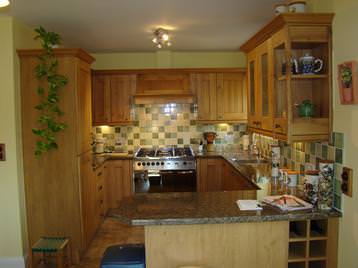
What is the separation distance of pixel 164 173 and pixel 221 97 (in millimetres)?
1453

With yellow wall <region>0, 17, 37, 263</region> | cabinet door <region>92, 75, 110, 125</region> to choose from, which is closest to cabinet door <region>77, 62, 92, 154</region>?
yellow wall <region>0, 17, 37, 263</region>

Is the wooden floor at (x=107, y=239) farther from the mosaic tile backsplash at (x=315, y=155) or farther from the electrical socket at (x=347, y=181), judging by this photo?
the electrical socket at (x=347, y=181)

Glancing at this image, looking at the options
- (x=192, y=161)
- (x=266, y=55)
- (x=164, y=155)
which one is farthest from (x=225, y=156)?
(x=266, y=55)

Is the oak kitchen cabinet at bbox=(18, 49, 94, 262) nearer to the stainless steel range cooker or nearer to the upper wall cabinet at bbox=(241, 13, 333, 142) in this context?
the stainless steel range cooker

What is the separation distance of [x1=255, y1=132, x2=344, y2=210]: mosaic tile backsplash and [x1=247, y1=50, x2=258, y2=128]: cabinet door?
412 millimetres

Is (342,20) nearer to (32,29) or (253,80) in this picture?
(253,80)

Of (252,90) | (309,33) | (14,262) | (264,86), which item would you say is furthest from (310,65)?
(14,262)

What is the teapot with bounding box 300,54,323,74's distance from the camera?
224cm

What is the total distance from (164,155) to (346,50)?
10.1 ft

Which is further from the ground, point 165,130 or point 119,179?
point 165,130

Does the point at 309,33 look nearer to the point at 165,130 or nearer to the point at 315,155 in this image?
the point at 315,155

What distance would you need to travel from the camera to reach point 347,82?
194 centimetres

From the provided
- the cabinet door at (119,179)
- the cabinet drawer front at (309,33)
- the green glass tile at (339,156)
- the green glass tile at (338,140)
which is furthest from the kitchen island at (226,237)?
the cabinet door at (119,179)

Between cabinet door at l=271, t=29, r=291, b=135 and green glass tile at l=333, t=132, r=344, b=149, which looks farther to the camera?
cabinet door at l=271, t=29, r=291, b=135
